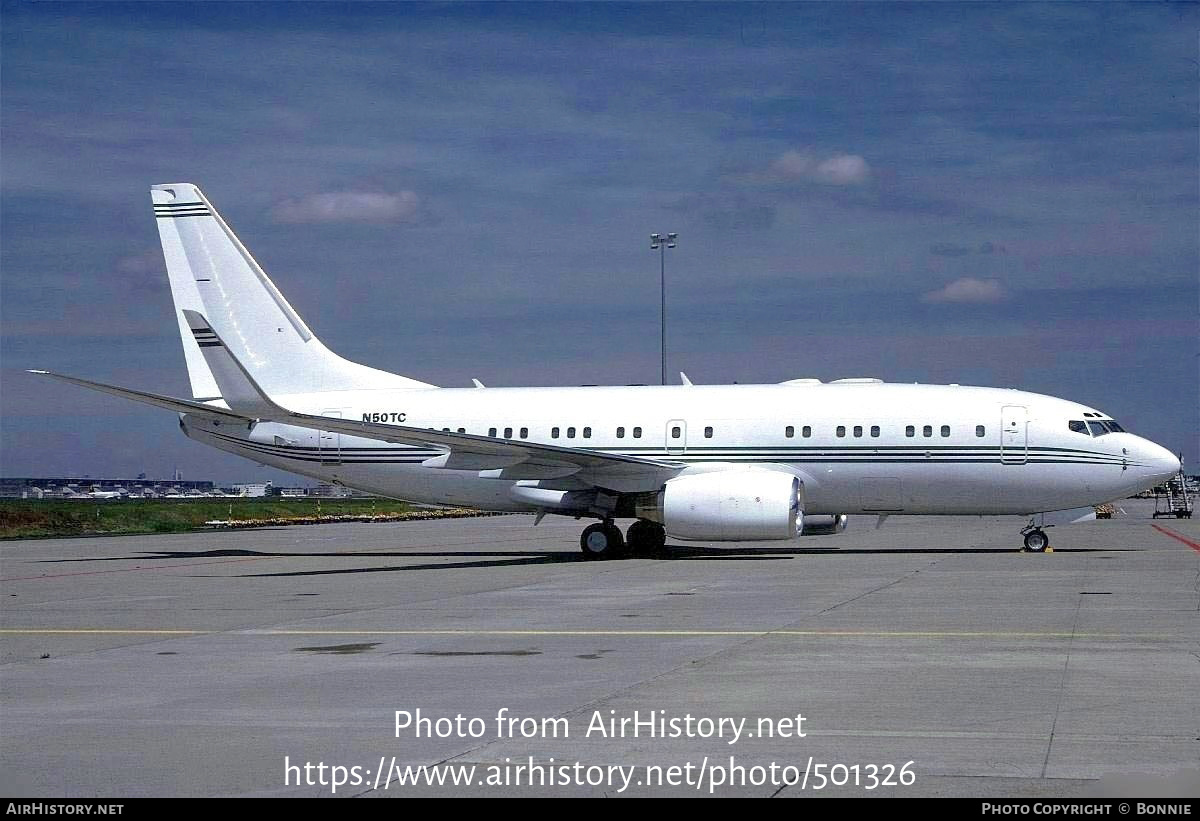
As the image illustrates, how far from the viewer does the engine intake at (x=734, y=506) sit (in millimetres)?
28531

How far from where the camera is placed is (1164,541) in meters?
36.9

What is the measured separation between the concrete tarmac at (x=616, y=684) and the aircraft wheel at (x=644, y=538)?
7.21m

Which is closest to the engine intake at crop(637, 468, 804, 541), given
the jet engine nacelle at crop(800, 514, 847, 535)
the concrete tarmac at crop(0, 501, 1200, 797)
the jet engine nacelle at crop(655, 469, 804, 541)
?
the jet engine nacelle at crop(655, 469, 804, 541)

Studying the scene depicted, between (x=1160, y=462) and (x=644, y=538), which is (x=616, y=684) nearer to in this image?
(x=644, y=538)

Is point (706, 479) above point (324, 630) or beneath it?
above

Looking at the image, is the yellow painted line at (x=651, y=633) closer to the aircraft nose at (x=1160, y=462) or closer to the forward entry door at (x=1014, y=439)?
the forward entry door at (x=1014, y=439)

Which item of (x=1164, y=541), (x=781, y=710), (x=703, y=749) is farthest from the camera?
(x=1164, y=541)

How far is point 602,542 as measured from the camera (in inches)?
1235
